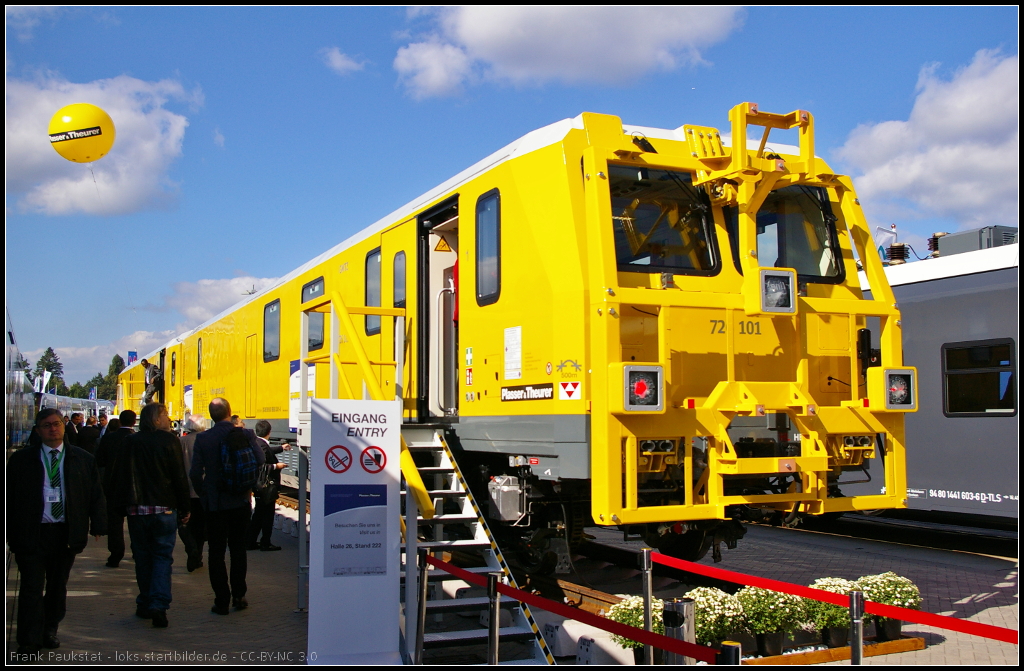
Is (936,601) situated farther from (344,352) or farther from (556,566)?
(344,352)

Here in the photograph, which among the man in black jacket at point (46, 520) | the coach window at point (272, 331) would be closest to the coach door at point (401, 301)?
the man in black jacket at point (46, 520)

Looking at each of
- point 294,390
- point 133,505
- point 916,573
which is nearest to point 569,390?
point 133,505

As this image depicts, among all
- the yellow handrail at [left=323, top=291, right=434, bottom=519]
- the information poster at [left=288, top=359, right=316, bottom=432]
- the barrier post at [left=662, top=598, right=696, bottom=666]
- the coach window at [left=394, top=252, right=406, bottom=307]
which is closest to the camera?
the barrier post at [left=662, top=598, right=696, bottom=666]

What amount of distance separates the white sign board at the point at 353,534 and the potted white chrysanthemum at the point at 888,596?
11.3 ft

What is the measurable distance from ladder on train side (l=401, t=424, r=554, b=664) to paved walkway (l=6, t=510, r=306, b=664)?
1053 mm

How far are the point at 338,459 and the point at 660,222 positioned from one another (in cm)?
307

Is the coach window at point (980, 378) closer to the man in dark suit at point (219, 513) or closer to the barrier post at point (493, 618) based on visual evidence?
the barrier post at point (493, 618)

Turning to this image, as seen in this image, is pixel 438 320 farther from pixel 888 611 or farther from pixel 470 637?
pixel 888 611

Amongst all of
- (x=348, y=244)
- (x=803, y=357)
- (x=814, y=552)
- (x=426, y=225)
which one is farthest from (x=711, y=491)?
(x=348, y=244)

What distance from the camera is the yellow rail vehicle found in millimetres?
6137

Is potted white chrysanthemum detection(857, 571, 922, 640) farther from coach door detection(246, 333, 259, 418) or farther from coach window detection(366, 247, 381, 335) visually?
coach door detection(246, 333, 259, 418)

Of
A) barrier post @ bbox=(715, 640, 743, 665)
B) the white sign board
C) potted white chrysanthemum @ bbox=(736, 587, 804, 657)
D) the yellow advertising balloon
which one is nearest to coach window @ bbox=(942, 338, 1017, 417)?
potted white chrysanthemum @ bbox=(736, 587, 804, 657)

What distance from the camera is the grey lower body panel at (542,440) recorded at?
6113 millimetres

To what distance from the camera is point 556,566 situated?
7203mm
